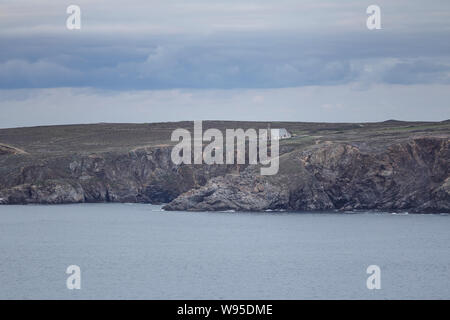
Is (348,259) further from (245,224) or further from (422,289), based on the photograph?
(245,224)

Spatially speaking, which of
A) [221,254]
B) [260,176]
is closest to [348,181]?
[260,176]

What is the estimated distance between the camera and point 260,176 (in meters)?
121

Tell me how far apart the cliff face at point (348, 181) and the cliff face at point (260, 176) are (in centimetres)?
12

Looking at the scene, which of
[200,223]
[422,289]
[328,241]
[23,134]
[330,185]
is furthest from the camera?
[23,134]

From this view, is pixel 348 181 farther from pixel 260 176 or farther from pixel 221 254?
pixel 221 254

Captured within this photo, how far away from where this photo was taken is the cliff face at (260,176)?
394 ft

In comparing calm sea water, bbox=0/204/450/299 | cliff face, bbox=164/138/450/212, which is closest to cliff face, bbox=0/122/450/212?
cliff face, bbox=164/138/450/212
